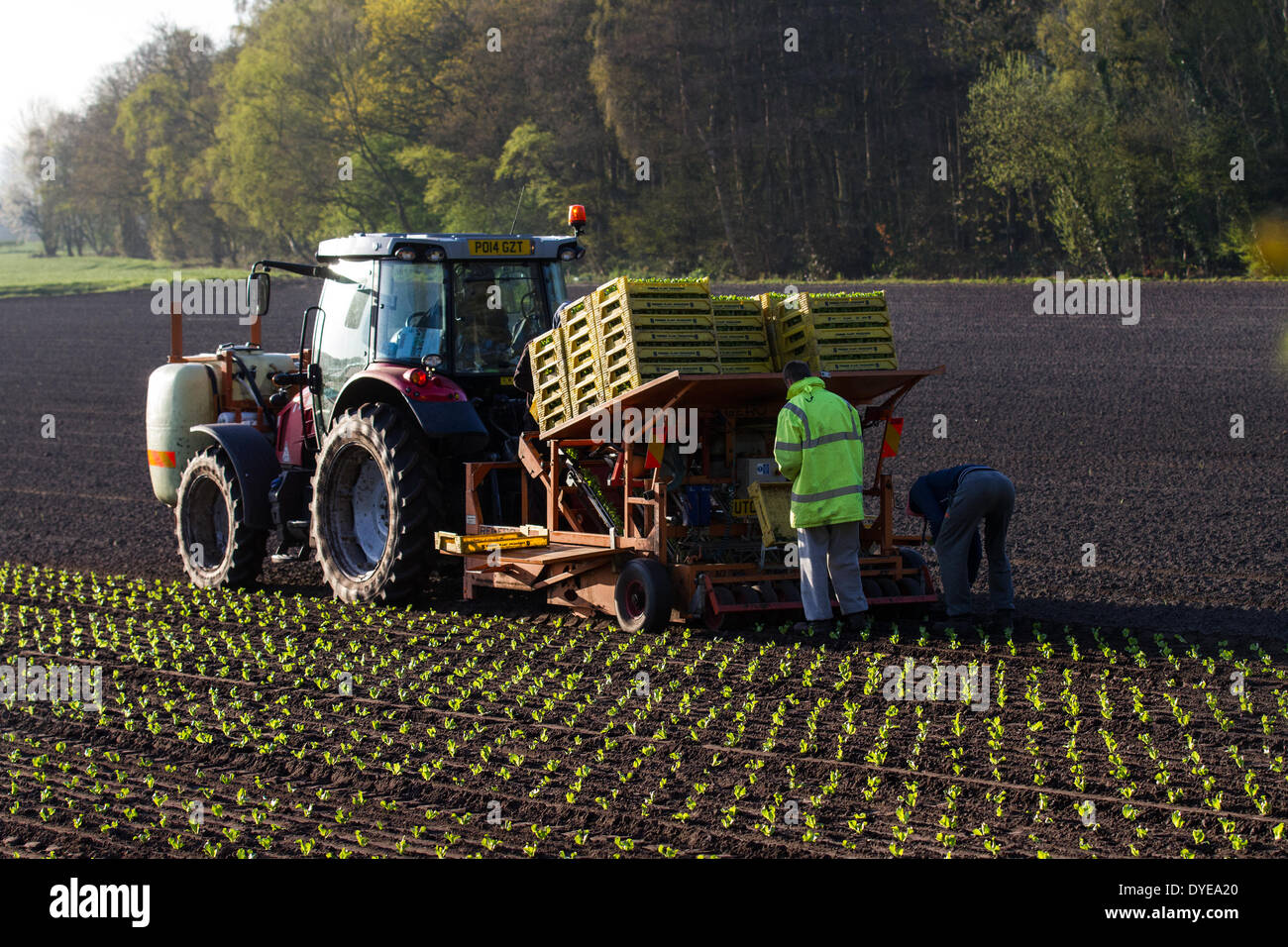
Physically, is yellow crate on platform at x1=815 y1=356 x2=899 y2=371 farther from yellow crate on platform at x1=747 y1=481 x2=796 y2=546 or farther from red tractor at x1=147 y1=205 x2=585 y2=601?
red tractor at x1=147 y1=205 x2=585 y2=601

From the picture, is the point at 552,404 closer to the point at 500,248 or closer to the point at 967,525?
the point at 500,248

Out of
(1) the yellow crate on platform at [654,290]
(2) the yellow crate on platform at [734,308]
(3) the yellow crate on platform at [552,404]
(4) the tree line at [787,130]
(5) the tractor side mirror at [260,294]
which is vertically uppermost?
(4) the tree line at [787,130]

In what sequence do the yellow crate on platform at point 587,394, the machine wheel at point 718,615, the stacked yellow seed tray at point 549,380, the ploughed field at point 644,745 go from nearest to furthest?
the ploughed field at point 644,745, the machine wheel at point 718,615, the yellow crate on platform at point 587,394, the stacked yellow seed tray at point 549,380

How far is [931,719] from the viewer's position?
22.2 feet

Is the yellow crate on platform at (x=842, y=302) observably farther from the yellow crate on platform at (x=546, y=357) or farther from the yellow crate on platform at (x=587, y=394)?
the yellow crate on platform at (x=546, y=357)

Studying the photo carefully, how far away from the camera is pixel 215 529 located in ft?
37.2

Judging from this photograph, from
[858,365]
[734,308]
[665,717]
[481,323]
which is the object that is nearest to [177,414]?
[481,323]

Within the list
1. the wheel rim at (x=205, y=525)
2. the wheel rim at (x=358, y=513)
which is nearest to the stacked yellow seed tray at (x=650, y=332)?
the wheel rim at (x=358, y=513)

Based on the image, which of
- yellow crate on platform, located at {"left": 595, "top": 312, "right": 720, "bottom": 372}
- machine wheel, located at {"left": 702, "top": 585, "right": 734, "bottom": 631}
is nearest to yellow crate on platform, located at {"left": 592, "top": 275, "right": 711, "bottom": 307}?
yellow crate on platform, located at {"left": 595, "top": 312, "right": 720, "bottom": 372}

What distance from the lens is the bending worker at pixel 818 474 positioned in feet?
26.6

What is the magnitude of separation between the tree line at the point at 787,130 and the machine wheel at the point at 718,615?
56.5 feet

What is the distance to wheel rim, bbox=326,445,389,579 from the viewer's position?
9.92 m

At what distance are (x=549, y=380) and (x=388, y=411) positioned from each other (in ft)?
3.72

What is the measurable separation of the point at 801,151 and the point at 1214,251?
11818 mm
